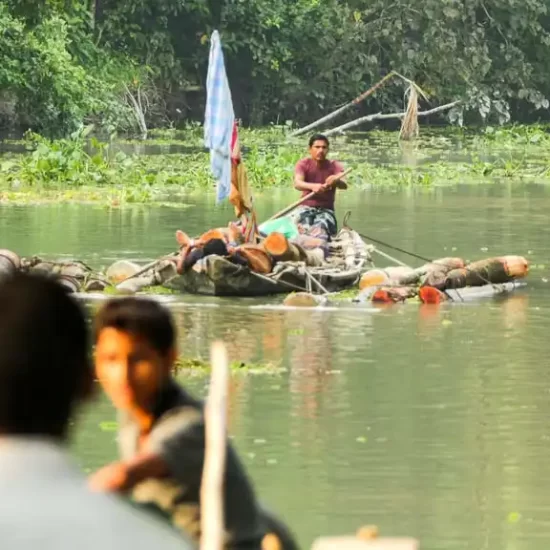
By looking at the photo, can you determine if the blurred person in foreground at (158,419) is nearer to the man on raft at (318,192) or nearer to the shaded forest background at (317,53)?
the man on raft at (318,192)

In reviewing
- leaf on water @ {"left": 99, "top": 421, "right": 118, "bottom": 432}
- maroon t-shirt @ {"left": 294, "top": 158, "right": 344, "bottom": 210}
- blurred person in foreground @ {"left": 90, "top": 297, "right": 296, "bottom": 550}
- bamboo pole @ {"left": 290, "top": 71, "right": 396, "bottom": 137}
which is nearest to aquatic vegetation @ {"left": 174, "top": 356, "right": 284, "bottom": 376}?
leaf on water @ {"left": 99, "top": 421, "right": 118, "bottom": 432}

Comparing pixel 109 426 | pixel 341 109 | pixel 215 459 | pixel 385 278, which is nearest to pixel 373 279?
pixel 385 278

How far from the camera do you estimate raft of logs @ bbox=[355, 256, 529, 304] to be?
574 inches

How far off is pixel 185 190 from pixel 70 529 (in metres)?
25.3

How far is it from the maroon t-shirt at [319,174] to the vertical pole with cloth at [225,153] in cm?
80

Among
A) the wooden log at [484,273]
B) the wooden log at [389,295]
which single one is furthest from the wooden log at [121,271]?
the wooden log at [484,273]

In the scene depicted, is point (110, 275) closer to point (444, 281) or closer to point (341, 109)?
point (444, 281)

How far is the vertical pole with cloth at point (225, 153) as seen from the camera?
15094 mm

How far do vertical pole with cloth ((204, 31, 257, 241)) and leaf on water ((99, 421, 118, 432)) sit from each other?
5.58 meters

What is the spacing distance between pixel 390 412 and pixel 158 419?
633 cm

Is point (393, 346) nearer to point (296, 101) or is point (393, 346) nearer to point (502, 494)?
point (502, 494)

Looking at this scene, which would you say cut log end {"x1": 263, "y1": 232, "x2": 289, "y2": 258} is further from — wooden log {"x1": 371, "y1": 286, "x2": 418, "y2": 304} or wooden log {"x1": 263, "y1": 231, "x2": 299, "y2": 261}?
wooden log {"x1": 371, "y1": 286, "x2": 418, "y2": 304}

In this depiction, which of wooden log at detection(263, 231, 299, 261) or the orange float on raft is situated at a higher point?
wooden log at detection(263, 231, 299, 261)

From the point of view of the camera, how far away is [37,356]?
7.24 ft
